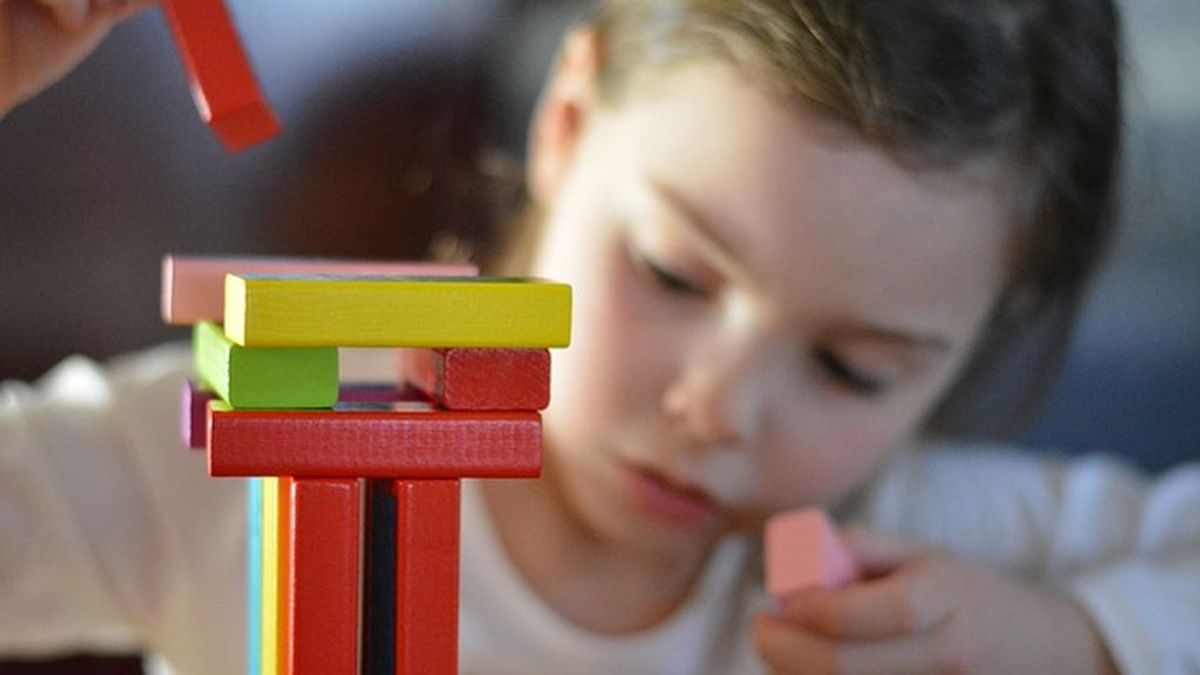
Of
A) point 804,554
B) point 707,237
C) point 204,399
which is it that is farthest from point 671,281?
point 204,399

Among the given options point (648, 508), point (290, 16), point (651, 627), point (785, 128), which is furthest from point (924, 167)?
point (290, 16)

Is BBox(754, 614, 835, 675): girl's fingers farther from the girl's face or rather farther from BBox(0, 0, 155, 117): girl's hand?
BBox(0, 0, 155, 117): girl's hand

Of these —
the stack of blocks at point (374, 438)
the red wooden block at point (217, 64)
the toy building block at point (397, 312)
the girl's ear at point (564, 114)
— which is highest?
the girl's ear at point (564, 114)

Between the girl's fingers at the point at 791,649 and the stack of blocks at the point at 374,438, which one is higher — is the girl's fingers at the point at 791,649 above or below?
below

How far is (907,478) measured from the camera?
114cm

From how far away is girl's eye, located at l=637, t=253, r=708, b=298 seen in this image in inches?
32.4

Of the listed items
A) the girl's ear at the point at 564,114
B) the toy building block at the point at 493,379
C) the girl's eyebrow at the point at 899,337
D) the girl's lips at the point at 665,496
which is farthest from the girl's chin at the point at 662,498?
the toy building block at the point at 493,379

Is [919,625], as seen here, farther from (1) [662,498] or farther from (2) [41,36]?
(2) [41,36]

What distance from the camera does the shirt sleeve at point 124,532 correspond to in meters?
0.91

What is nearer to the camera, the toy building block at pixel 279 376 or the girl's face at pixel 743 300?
the toy building block at pixel 279 376

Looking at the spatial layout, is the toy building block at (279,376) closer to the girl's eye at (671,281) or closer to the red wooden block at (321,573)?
the red wooden block at (321,573)

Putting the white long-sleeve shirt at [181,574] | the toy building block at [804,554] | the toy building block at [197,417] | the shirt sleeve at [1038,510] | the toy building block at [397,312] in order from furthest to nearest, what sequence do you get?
the shirt sleeve at [1038,510] < the white long-sleeve shirt at [181,574] < the toy building block at [804,554] < the toy building block at [197,417] < the toy building block at [397,312]

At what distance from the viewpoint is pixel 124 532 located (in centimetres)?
94

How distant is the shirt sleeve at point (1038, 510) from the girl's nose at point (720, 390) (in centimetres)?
30
